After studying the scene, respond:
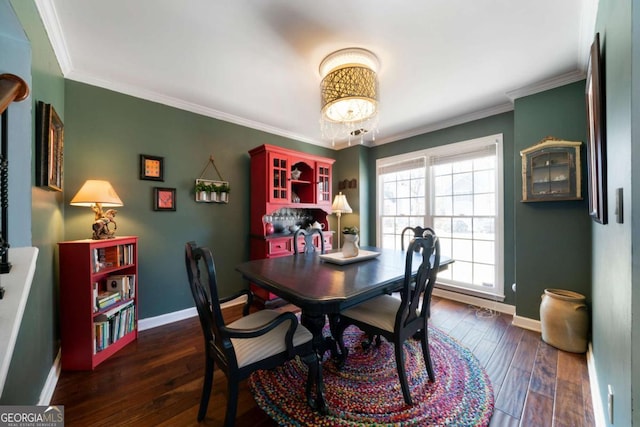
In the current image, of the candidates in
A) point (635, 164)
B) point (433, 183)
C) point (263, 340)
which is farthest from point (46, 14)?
point (433, 183)

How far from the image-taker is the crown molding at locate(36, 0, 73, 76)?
1505 millimetres

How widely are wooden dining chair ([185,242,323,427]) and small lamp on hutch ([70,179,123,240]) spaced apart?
134cm

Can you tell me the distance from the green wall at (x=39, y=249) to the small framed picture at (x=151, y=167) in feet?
2.26

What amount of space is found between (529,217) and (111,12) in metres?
3.98

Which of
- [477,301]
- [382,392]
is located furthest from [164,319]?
[477,301]

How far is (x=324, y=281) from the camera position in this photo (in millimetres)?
1485

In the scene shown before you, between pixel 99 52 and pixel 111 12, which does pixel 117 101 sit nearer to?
pixel 99 52

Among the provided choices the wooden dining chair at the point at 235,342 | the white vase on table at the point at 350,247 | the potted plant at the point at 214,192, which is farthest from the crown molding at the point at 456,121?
the wooden dining chair at the point at 235,342

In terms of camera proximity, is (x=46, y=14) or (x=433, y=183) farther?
(x=433, y=183)

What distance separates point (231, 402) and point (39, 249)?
60.0 inches

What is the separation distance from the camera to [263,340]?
136cm

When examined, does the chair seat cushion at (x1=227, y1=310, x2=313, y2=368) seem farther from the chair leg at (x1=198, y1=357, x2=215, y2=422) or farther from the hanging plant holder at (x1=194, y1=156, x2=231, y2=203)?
the hanging plant holder at (x1=194, y1=156, x2=231, y2=203)

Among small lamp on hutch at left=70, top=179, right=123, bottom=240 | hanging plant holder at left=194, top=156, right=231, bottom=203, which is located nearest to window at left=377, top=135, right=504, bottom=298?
hanging plant holder at left=194, top=156, right=231, bottom=203

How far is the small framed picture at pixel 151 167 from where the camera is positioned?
99.7 inches
